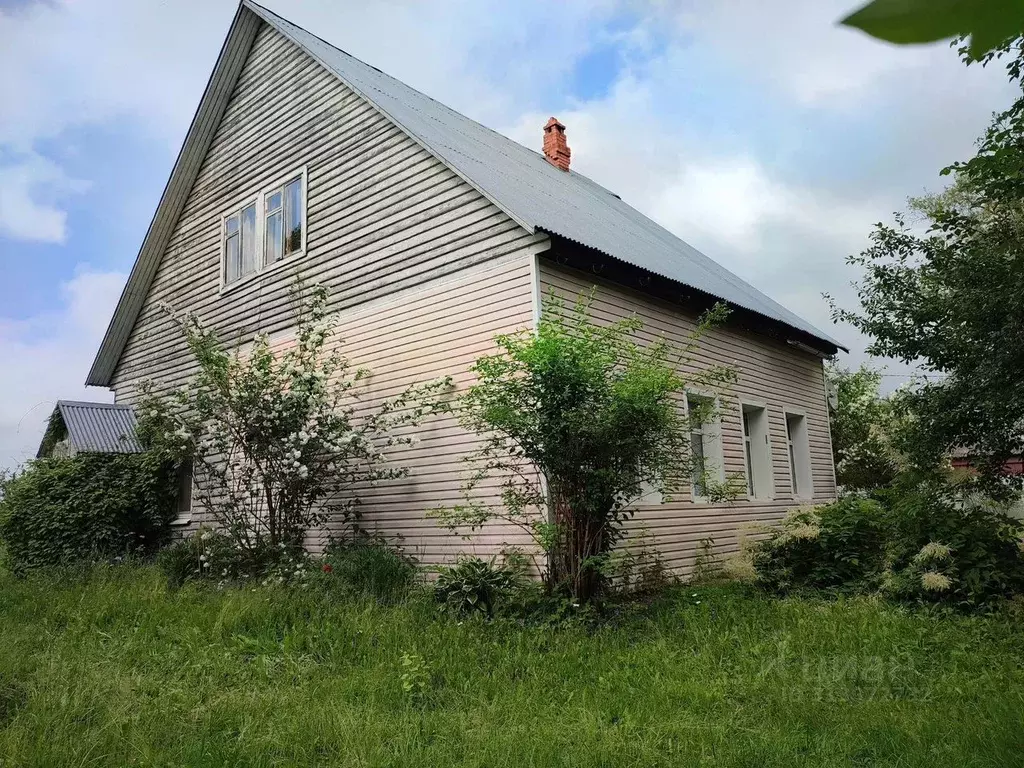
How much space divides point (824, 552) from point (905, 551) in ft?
3.32

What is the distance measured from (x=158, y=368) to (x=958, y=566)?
14417mm

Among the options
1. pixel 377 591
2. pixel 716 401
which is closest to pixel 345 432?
pixel 377 591

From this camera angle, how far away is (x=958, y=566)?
8.13 metres

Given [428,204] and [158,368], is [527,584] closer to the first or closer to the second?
[428,204]

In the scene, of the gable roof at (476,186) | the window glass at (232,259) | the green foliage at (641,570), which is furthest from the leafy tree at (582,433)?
the window glass at (232,259)

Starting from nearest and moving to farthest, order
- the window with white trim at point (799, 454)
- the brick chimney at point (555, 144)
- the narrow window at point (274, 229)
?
the narrow window at point (274, 229)
the window with white trim at point (799, 454)
the brick chimney at point (555, 144)

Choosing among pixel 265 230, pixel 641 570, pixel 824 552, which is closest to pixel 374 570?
pixel 641 570

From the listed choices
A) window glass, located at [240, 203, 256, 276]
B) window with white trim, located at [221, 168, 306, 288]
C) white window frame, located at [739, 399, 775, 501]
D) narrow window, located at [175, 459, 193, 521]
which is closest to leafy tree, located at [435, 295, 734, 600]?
white window frame, located at [739, 399, 775, 501]

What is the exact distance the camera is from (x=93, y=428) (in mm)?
14562

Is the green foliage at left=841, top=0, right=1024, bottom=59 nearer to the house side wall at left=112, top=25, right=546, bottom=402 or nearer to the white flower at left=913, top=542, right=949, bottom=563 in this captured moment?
the white flower at left=913, top=542, right=949, bottom=563

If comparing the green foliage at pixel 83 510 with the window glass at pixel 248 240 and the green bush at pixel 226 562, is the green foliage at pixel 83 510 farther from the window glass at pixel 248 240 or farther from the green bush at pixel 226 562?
the window glass at pixel 248 240

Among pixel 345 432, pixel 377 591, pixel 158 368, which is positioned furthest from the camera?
pixel 158 368

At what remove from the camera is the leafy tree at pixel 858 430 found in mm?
21953

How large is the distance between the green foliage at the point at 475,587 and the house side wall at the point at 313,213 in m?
3.90
